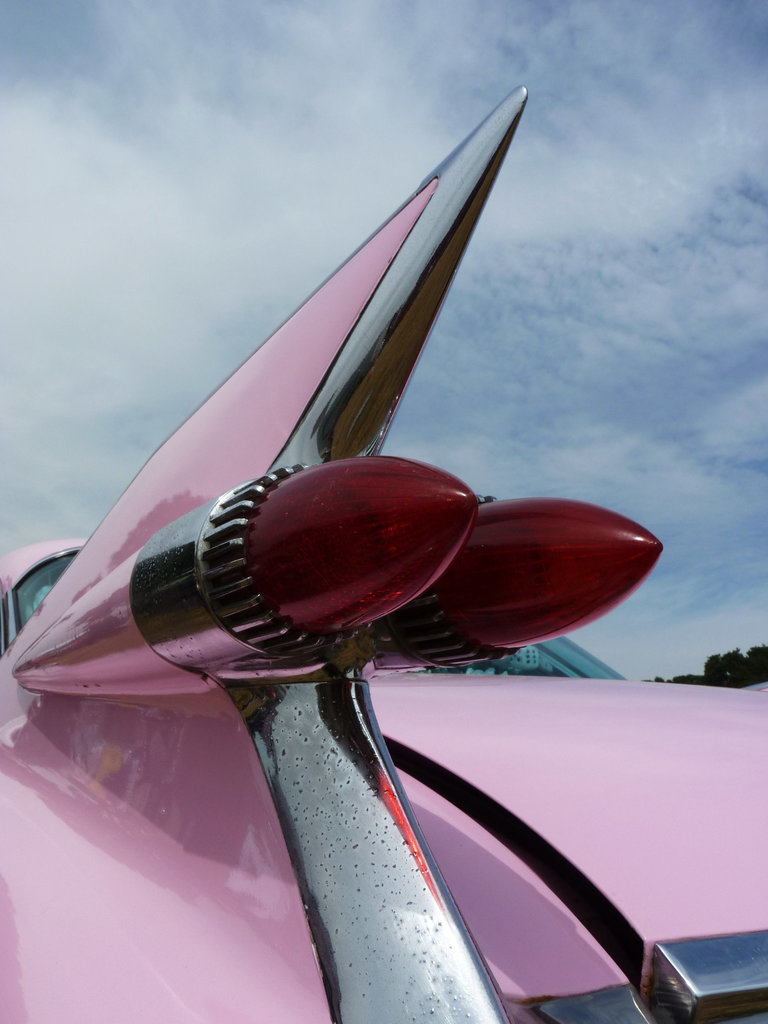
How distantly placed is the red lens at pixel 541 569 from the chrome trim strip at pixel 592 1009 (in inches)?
16.4

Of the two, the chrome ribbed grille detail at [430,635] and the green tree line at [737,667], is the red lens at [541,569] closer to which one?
the chrome ribbed grille detail at [430,635]

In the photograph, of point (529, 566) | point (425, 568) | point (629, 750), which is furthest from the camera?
point (629, 750)

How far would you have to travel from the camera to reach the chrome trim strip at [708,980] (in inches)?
39.7

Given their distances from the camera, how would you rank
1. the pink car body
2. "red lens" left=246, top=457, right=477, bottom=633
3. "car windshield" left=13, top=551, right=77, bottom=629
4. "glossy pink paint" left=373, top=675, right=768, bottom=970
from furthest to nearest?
1. "car windshield" left=13, top=551, right=77, bottom=629
2. "glossy pink paint" left=373, top=675, right=768, bottom=970
3. the pink car body
4. "red lens" left=246, top=457, right=477, bottom=633

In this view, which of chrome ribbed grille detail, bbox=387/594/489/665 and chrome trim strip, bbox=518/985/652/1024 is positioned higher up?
chrome ribbed grille detail, bbox=387/594/489/665

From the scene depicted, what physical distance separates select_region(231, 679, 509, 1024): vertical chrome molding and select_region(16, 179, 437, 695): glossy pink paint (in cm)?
15

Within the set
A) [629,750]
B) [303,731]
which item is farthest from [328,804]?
[629,750]

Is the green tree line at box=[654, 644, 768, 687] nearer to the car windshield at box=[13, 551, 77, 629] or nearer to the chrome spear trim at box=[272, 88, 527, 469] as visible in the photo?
the car windshield at box=[13, 551, 77, 629]

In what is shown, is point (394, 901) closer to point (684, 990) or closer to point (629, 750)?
point (684, 990)

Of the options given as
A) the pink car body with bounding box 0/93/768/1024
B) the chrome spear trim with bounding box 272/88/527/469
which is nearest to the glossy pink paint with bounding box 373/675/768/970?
the pink car body with bounding box 0/93/768/1024

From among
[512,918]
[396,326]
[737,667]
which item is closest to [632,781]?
[512,918]

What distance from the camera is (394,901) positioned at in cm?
85

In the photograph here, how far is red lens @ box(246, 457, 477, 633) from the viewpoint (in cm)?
70

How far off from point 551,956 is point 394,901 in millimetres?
327
